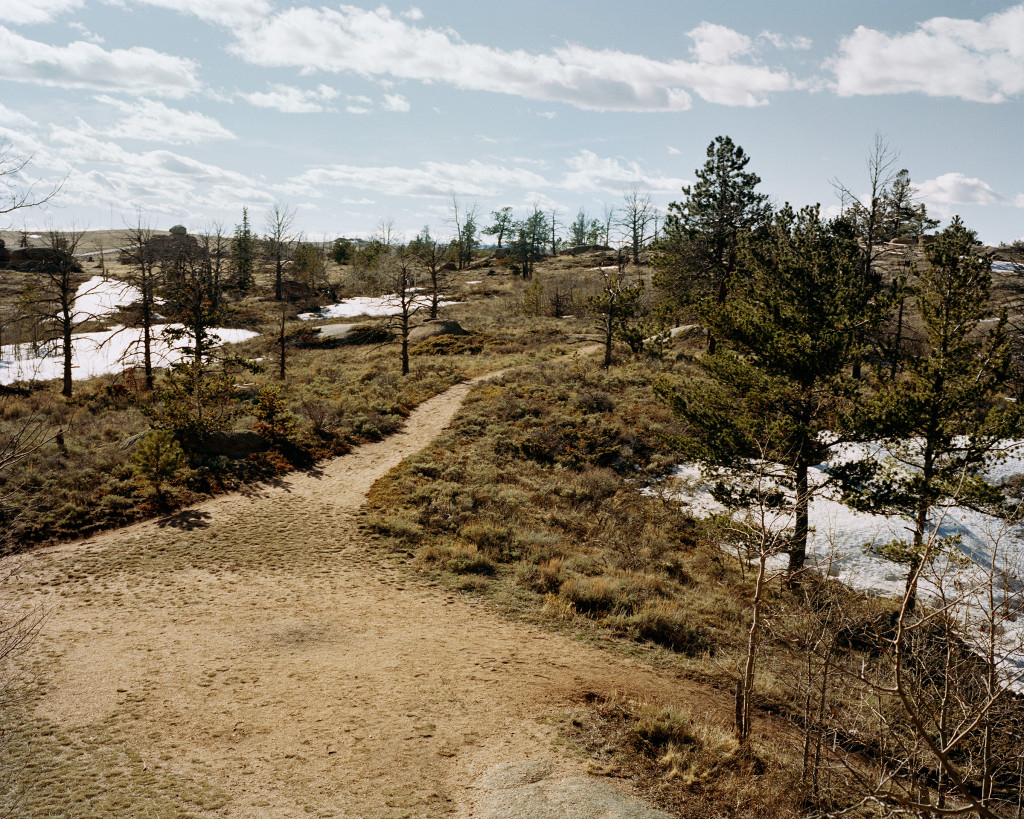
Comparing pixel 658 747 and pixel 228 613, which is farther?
pixel 228 613

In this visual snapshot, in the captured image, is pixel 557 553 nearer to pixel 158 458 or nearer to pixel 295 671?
pixel 295 671

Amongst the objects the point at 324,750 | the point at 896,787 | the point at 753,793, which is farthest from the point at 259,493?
the point at 896,787

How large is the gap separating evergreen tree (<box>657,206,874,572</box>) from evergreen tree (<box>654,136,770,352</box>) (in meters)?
13.5

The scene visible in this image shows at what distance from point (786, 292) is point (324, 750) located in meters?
14.9

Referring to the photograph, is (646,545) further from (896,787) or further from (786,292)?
(896,787)

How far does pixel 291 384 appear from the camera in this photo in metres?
33.3

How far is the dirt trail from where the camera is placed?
26.2ft

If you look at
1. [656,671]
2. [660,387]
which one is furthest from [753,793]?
[660,387]

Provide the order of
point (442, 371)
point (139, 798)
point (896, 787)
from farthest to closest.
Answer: point (442, 371) < point (896, 787) < point (139, 798)

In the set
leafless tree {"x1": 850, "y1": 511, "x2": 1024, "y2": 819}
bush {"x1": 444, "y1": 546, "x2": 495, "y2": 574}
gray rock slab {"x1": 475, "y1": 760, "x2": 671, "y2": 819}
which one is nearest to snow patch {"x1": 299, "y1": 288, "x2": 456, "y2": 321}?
bush {"x1": 444, "y1": 546, "x2": 495, "y2": 574}

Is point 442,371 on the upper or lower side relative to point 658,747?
upper

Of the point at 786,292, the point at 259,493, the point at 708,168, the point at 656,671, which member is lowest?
the point at 656,671

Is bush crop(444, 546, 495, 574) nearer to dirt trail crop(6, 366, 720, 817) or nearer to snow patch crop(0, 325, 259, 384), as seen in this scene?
dirt trail crop(6, 366, 720, 817)

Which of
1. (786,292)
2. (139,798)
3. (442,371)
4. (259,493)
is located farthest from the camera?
(442,371)
